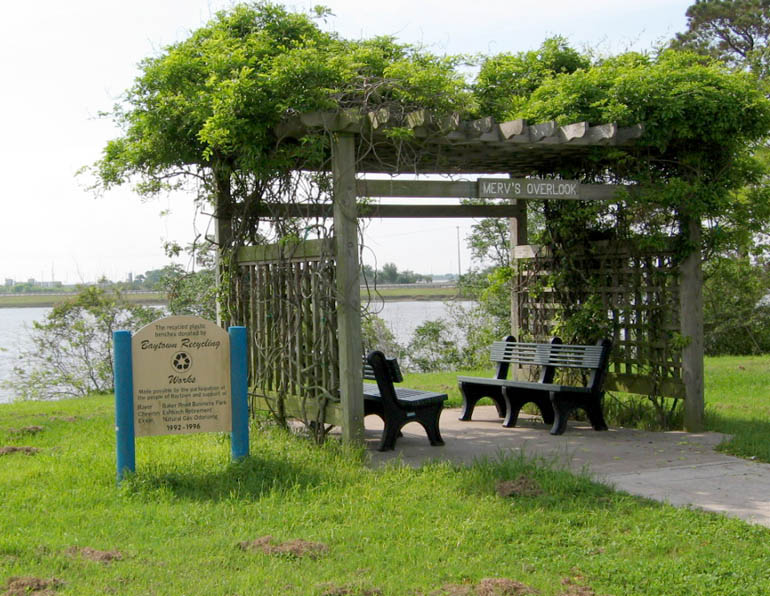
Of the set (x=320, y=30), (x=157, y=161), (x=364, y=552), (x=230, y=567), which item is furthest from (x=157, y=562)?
(x=320, y=30)

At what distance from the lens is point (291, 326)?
8.30 m

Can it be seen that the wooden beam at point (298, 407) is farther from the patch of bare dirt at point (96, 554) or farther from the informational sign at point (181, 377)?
the patch of bare dirt at point (96, 554)

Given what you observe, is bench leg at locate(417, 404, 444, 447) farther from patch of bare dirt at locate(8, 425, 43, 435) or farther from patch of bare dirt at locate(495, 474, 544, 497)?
patch of bare dirt at locate(8, 425, 43, 435)

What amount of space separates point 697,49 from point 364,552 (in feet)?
90.5

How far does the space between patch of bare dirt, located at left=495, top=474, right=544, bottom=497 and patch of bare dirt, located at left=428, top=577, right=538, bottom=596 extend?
1588 millimetres

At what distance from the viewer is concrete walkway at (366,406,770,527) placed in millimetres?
6203

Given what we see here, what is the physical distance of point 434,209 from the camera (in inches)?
397

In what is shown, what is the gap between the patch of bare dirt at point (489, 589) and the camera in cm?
434

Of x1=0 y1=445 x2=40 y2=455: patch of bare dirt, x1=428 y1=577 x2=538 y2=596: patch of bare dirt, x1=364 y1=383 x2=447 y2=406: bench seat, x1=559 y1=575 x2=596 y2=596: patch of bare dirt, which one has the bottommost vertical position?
x1=559 y1=575 x2=596 y2=596: patch of bare dirt

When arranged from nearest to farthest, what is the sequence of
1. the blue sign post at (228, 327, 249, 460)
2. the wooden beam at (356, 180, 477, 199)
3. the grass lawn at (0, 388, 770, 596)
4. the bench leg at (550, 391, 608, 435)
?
the grass lawn at (0, 388, 770, 596) < the blue sign post at (228, 327, 249, 460) < the wooden beam at (356, 180, 477, 199) < the bench leg at (550, 391, 608, 435)

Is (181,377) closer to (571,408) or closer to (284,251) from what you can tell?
(284,251)

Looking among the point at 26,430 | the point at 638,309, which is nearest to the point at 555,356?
the point at 638,309

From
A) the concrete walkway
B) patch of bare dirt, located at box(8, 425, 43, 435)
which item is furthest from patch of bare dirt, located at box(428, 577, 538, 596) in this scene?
patch of bare dirt, located at box(8, 425, 43, 435)

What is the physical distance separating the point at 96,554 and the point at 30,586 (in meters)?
0.52
